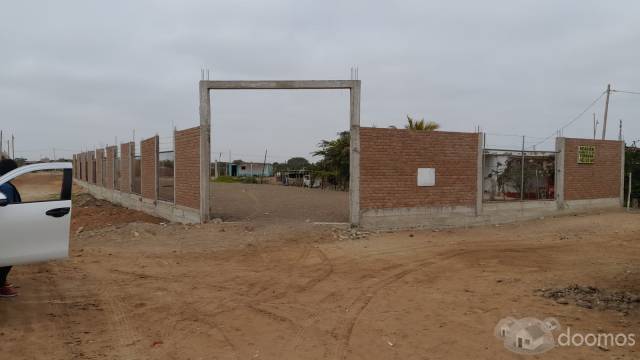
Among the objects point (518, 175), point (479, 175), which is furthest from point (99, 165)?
point (518, 175)

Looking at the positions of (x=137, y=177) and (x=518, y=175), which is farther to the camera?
(x=137, y=177)

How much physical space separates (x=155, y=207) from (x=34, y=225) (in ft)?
35.4

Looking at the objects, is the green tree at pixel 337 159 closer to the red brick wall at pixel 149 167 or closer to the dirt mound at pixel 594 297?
the red brick wall at pixel 149 167

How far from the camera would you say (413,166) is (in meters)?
12.5

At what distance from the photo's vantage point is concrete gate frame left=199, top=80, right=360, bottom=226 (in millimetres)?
11742

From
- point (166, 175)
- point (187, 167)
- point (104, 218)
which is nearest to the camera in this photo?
point (187, 167)

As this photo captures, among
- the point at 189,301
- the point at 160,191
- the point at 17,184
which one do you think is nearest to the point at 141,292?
the point at 189,301

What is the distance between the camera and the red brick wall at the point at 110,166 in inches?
891

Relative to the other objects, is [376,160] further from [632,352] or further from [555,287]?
[632,352]

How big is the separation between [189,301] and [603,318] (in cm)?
465

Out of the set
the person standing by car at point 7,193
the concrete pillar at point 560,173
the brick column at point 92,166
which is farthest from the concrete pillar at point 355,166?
the brick column at point 92,166

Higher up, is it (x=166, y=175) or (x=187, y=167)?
(x=187, y=167)

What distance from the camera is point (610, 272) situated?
7.36m

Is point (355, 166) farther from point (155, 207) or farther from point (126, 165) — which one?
point (126, 165)
